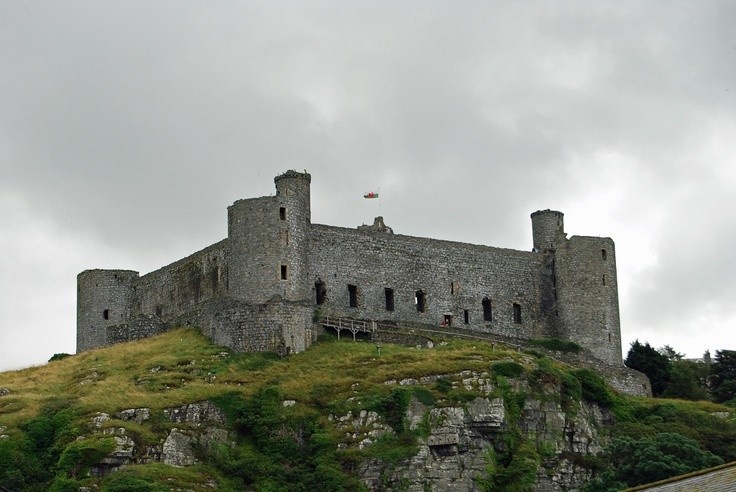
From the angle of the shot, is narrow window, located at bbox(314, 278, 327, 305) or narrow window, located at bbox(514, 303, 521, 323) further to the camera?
narrow window, located at bbox(514, 303, 521, 323)

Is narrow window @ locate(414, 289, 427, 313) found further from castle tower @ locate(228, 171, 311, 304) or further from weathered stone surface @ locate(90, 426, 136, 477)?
weathered stone surface @ locate(90, 426, 136, 477)

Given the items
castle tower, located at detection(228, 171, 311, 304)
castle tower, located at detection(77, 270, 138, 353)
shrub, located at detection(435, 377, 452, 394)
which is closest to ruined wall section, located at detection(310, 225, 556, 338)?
castle tower, located at detection(228, 171, 311, 304)

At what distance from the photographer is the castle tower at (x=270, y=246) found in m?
79.8

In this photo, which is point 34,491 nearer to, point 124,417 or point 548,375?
point 124,417

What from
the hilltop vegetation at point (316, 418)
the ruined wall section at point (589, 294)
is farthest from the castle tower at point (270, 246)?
the ruined wall section at point (589, 294)

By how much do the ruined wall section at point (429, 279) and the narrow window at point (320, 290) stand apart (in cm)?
8

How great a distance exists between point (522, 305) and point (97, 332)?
81.5 ft

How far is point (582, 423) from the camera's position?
238 feet

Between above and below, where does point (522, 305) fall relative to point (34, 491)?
above

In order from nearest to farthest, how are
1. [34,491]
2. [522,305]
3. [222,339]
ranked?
[34,491] → [222,339] → [522,305]

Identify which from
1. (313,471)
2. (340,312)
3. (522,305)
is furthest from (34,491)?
(522,305)

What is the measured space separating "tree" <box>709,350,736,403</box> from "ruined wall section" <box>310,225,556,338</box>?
10.1 meters

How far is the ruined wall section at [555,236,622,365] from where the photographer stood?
87938mm

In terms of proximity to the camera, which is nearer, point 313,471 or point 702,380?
point 313,471
